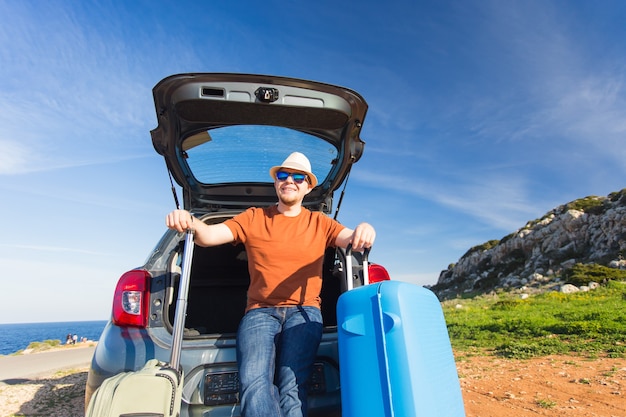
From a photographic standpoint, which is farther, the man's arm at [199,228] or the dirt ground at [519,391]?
the dirt ground at [519,391]

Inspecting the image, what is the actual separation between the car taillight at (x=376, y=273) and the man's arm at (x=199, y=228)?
101 cm

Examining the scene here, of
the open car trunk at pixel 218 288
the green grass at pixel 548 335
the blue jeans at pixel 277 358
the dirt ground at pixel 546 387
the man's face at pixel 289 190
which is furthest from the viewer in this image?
the green grass at pixel 548 335

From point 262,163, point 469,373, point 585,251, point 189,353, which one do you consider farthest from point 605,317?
point 585,251

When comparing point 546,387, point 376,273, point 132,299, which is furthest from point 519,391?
point 132,299

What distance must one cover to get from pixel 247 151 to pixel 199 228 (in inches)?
52.4

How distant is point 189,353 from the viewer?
7.36ft

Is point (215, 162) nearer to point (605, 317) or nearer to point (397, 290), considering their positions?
point (397, 290)

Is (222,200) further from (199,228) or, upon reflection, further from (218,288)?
(199,228)

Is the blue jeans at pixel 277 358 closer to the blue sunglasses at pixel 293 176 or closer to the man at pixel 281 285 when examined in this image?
the man at pixel 281 285

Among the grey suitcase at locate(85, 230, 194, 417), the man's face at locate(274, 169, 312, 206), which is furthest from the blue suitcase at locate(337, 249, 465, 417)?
the man's face at locate(274, 169, 312, 206)

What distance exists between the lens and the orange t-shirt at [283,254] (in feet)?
8.09

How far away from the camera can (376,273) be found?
2881 mm

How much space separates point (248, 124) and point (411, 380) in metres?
2.34

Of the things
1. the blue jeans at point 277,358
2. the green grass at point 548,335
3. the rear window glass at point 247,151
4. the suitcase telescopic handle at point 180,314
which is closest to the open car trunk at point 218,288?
the rear window glass at point 247,151
